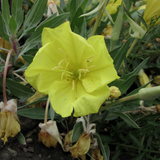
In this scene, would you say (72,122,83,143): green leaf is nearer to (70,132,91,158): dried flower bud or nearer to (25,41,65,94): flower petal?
(70,132,91,158): dried flower bud

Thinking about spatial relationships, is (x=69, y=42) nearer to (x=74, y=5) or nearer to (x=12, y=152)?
(x=74, y=5)

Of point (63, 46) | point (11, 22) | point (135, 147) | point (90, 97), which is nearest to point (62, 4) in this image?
point (11, 22)

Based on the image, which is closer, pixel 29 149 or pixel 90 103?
pixel 90 103

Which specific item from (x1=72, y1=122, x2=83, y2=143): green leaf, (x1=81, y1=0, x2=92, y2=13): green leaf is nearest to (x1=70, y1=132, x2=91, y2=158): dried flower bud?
(x1=72, y1=122, x2=83, y2=143): green leaf

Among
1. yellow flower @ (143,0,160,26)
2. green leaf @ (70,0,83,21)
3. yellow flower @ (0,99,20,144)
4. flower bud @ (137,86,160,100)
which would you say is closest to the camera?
flower bud @ (137,86,160,100)

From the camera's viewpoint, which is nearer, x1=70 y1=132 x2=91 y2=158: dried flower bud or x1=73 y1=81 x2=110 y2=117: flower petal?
x1=73 y1=81 x2=110 y2=117: flower petal

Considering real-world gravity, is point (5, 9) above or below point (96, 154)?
above

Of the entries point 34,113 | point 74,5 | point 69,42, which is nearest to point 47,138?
point 34,113
